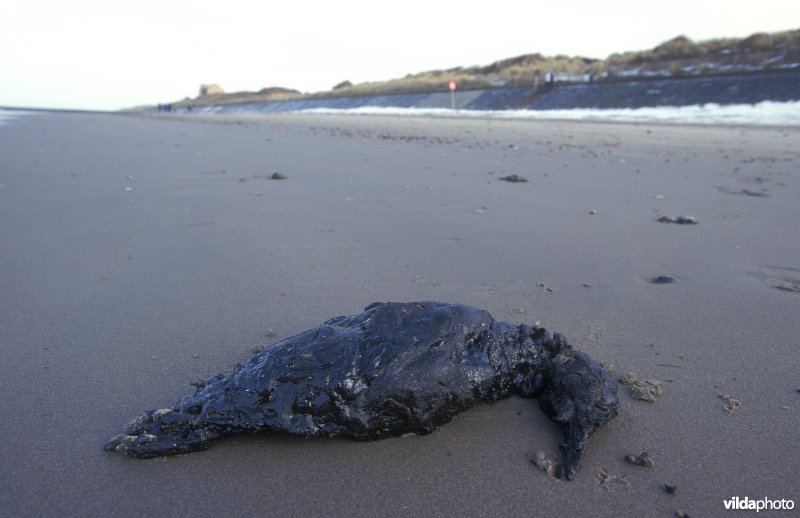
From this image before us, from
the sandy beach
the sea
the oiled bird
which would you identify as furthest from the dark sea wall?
the oiled bird

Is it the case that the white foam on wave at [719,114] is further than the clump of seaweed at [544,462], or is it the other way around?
the white foam on wave at [719,114]

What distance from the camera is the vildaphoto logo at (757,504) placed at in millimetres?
1186

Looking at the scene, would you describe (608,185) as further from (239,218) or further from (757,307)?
(239,218)

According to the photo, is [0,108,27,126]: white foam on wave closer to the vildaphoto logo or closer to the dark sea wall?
the vildaphoto logo

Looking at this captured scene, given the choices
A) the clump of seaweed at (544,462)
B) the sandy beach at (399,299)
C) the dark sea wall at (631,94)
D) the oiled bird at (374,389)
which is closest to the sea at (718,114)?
the dark sea wall at (631,94)

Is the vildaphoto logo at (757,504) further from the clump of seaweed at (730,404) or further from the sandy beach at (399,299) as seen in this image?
the clump of seaweed at (730,404)

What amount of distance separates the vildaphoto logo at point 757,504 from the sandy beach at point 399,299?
2cm

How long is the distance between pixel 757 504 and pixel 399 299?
1.43 m

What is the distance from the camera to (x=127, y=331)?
79.0 inches

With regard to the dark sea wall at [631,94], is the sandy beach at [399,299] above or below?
below

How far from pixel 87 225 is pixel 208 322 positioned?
202 centimetres

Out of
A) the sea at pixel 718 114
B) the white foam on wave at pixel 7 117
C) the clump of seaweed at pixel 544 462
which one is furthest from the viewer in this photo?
the white foam on wave at pixel 7 117

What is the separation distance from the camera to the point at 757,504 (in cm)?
120

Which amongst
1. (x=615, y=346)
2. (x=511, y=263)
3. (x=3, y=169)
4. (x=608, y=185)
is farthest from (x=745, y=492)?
(x=3, y=169)
